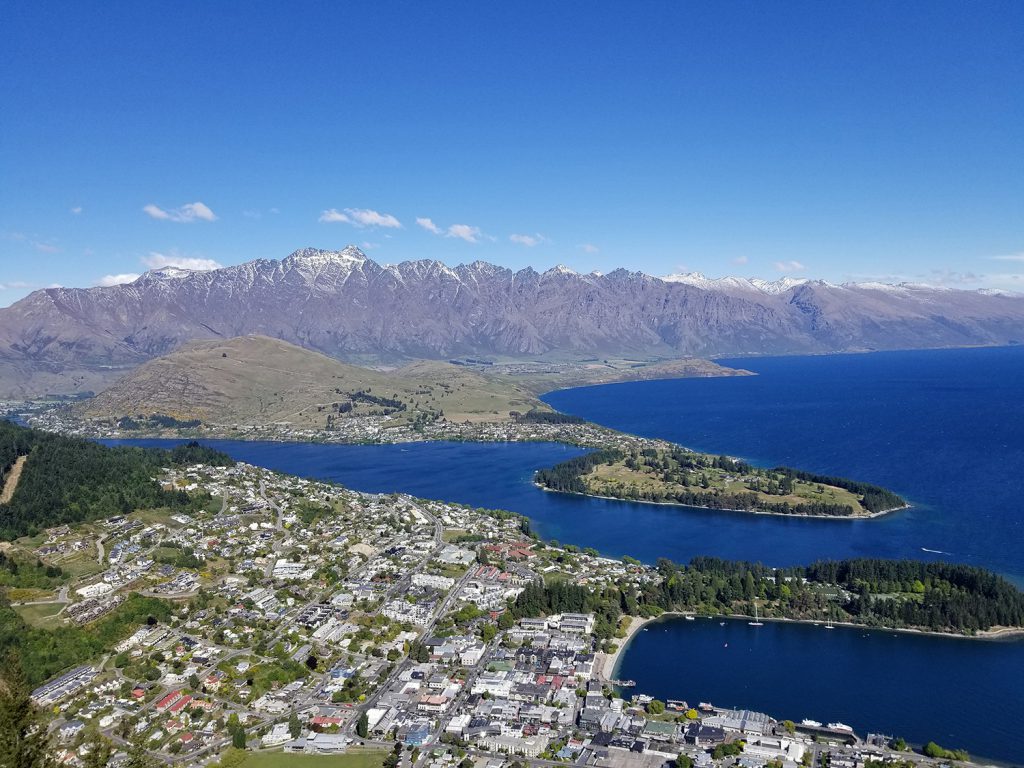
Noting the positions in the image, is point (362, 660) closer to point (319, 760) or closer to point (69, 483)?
point (319, 760)

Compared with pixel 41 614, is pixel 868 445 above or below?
above

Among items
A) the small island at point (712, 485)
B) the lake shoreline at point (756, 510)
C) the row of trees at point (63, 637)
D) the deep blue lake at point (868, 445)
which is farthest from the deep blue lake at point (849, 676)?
the small island at point (712, 485)

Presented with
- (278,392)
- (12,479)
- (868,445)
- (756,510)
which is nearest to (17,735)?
(12,479)

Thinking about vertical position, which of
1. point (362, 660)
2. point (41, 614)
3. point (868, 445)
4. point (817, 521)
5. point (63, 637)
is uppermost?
point (868, 445)

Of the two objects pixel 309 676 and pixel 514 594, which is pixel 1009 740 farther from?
pixel 309 676

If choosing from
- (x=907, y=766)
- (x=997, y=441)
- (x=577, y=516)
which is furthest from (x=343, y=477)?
(x=997, y=441)

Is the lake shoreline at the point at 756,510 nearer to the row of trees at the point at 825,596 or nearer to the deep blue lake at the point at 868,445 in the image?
the deep blue lake at the point at 868,445
